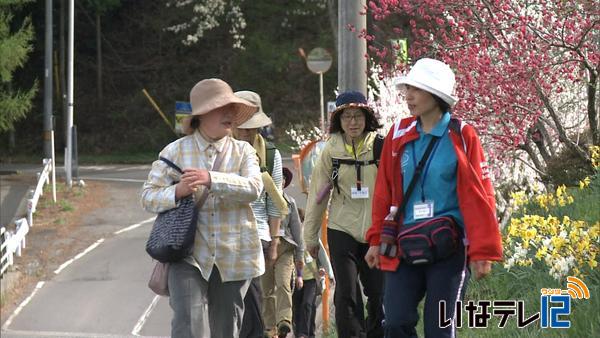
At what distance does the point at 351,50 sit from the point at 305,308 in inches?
91.7

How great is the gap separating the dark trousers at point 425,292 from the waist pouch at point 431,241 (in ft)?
0.28

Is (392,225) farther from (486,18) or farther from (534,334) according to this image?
(486,18)

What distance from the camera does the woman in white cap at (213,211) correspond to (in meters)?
5.76

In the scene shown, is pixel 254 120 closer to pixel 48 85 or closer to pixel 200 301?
pixel 200 301

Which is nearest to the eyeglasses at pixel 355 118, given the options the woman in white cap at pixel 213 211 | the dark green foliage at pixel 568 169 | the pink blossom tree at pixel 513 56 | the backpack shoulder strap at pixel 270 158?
the backpack shoulder strap at pixel 270 158

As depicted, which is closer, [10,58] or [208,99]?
[208,99]

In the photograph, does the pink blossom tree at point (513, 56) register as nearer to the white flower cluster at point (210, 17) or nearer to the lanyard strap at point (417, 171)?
the lanyard strap at point (417, 171)

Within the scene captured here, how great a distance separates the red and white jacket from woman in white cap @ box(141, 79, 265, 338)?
31.9 inches

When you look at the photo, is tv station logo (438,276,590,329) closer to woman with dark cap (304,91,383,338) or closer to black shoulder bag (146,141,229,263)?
woman with dark cap (304,91,383,338)

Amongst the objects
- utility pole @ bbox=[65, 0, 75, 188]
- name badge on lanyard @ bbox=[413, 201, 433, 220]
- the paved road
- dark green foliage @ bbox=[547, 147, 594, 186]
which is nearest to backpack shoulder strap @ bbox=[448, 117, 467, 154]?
name badge on lanyard @ bbox=[413, 201, 433, 220]

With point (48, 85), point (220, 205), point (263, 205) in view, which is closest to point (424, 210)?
point (220, 205)

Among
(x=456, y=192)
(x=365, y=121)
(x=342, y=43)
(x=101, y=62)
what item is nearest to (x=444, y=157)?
(x=456, y=192)

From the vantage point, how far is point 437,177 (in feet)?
16.6

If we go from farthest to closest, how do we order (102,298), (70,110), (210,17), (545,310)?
(210,17) < (70,110) < (102,298) < (545,310)
